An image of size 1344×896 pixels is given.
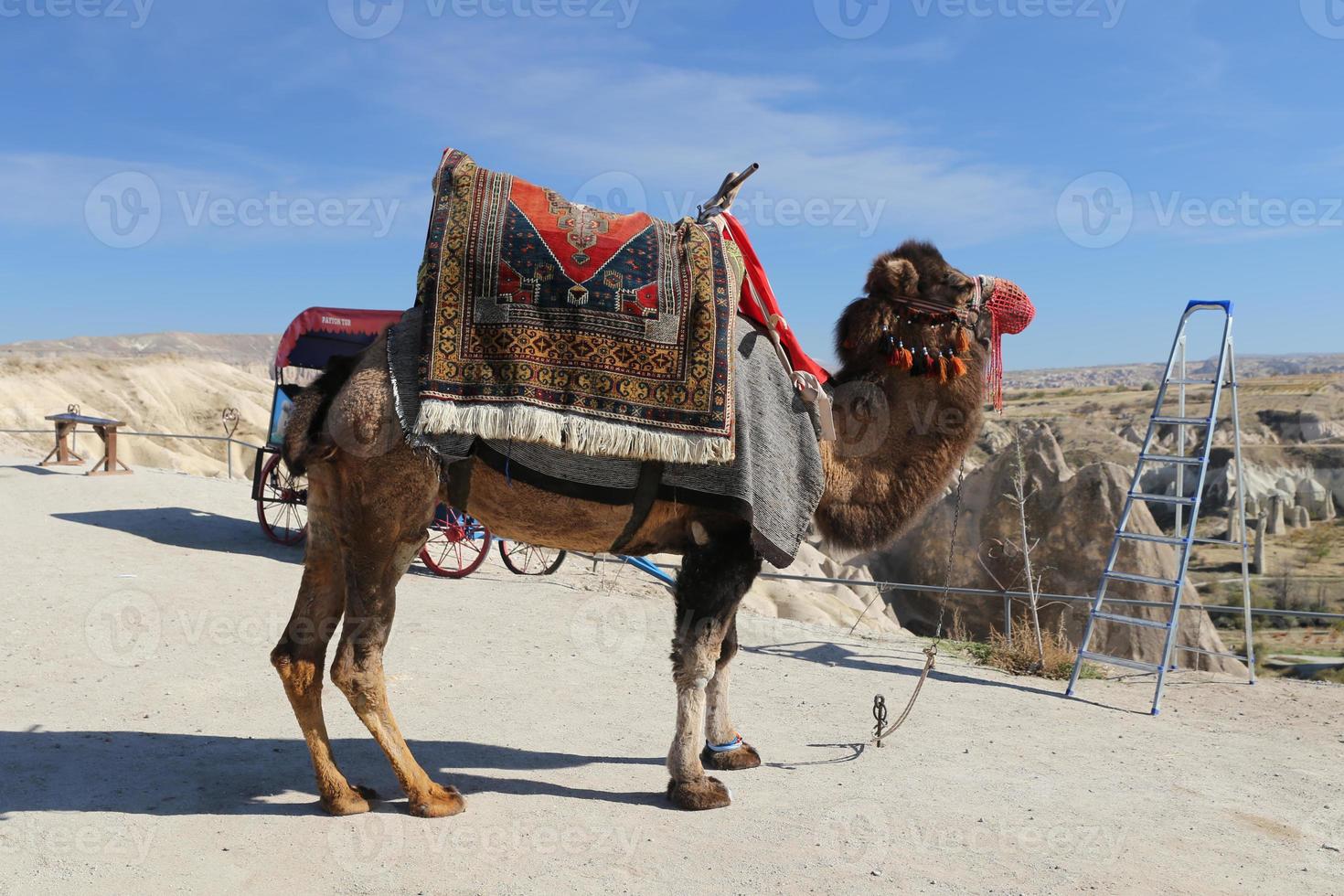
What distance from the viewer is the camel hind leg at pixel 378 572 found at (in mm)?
4590

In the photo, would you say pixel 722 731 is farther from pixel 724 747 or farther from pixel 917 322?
pixel 917 322

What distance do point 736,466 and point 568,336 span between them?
3.23ft

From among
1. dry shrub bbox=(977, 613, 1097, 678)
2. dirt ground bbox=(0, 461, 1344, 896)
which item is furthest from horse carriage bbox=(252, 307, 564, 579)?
dry shrub bbox=(977, 613, 1097, 678)

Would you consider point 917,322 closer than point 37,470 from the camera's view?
Yes

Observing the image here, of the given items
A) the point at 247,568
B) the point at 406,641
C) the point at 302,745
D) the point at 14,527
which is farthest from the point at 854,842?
the point at 14,527

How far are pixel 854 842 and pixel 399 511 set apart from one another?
8.39ft

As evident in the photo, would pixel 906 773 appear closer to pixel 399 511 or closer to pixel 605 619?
pixel 399 511

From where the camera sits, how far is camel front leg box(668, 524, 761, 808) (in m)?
4.84

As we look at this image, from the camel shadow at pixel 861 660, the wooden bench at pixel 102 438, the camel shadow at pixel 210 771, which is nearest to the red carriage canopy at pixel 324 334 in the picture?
the wooden bench at pixel 102 438

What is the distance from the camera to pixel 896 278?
515 cm

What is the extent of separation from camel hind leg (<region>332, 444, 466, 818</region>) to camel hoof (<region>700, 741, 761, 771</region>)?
4.98 feet

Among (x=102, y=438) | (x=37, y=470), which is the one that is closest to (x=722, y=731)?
(x=102, y=438)

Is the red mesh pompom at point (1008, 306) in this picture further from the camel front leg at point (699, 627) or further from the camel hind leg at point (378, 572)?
the camel hind leg at point (378, 572)

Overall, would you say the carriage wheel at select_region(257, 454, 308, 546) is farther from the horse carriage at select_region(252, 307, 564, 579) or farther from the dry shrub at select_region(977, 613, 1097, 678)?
the dry shrub at select_region(977, 613, 1097, 678)
